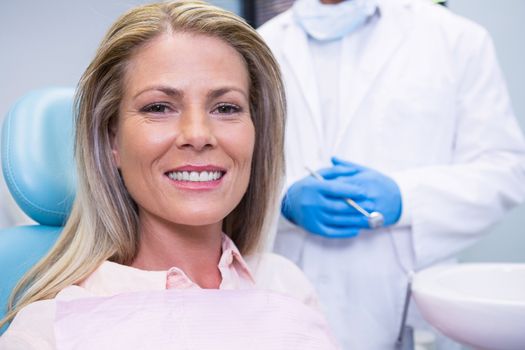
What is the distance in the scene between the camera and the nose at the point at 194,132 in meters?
0.96

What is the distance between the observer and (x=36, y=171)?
108 centimetres

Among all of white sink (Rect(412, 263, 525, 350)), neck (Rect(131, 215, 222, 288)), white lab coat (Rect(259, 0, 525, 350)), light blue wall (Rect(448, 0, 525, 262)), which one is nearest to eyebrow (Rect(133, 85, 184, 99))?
neck (Rect(131, 215, 222, 288))

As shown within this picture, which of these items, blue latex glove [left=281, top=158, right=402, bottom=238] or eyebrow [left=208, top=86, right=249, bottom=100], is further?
blue latex glove [left=281, top=158, right=402, bottom=238]

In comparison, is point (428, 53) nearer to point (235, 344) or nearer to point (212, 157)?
point (212, 157)

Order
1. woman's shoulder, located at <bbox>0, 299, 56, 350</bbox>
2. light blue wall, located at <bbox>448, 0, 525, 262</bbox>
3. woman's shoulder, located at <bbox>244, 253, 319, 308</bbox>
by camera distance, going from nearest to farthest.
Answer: woman's shoulder, located at <bbox>0, 299, 56, 350</bbox>
woman's shoulder, located at <bbox>244, 253, 319, 308</bbox>
light blue wall, located at <bbox>448, 0, 525, 262</bbox>

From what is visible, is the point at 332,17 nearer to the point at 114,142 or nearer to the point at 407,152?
the point at 407,152

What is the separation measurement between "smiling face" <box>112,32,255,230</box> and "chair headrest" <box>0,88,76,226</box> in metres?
0.15

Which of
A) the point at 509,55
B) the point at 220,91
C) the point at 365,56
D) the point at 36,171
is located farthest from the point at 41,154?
the point at 509,55

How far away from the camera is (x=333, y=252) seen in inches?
63.2

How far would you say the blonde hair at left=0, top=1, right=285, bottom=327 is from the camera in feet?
3.31

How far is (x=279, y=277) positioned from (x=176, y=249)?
0.24m

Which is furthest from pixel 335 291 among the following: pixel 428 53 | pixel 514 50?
pixel 514 50

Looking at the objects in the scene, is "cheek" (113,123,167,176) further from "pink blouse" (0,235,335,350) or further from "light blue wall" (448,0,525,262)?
"light blue wall" (448,0,525,262)

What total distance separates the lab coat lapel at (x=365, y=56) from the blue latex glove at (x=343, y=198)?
0.17m
